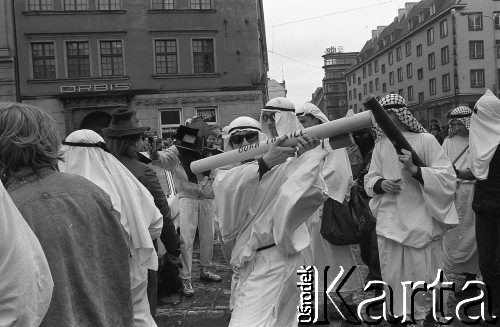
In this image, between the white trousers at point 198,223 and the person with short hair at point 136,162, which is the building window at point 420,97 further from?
the person with short hair at point 136,162

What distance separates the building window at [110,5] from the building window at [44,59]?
305 centimetres

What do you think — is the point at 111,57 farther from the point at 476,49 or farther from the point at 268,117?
the point at 476,49

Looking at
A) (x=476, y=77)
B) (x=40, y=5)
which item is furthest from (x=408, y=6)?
(x=40, y=5)

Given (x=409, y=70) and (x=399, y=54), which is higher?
(x=399, y=54)

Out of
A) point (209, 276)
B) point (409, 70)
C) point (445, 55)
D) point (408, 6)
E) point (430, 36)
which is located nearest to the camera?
point (209, 276)

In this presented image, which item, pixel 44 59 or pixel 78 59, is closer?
pixel 44 59

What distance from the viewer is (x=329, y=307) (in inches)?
227

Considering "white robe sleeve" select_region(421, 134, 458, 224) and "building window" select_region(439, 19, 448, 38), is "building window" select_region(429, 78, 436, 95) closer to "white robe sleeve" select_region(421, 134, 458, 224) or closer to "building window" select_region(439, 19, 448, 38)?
"building window" select_region(439, 19, 448, 38)

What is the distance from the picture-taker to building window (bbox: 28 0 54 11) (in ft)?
86.6

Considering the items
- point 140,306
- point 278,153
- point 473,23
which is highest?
point 473,23

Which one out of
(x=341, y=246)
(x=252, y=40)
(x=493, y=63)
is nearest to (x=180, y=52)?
(x=252, y=40)

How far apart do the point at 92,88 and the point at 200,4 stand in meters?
6.76

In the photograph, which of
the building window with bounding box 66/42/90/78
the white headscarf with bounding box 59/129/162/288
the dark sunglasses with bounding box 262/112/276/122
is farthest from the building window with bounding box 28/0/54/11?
the white headscarf with bounding box 59/129/162/288

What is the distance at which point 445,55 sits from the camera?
54.5 metres
